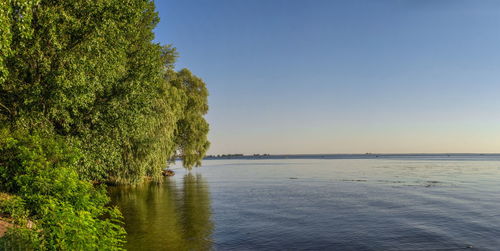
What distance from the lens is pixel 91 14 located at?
58.3 ft

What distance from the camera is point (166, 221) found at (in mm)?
22000

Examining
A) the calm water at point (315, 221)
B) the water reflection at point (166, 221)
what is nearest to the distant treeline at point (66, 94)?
the water reflection at point (166, 221)

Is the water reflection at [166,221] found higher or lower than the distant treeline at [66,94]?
lower

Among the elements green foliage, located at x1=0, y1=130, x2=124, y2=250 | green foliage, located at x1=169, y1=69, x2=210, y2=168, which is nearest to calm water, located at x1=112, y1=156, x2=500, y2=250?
green foliage, located at x1=0, y1=130, x2=124, y2=250

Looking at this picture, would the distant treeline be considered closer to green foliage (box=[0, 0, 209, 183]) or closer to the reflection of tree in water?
green foliage (box=[0, 0, 209, 183])

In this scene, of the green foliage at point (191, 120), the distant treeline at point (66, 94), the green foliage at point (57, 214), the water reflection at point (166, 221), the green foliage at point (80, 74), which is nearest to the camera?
the green foliage at point (57, 214)

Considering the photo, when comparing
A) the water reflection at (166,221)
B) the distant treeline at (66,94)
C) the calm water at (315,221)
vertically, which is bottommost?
the calm water at (315,221)

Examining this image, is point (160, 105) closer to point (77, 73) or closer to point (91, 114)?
point (91, 114)

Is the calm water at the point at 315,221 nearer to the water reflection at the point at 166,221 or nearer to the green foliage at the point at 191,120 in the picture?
the water reflection at the point at 166,221

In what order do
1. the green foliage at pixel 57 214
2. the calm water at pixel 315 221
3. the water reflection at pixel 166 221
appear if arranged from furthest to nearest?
the calm water at pixel 315 221
the water reflection at pixel 166 221
the green foliage at pixel 57 214

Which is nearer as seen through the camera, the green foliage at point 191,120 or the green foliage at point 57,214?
the green foliage at point 57,214

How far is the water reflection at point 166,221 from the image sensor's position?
16.7 metres

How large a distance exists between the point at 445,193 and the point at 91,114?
36.2 m

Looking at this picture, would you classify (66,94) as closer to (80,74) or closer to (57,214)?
(80,74)
